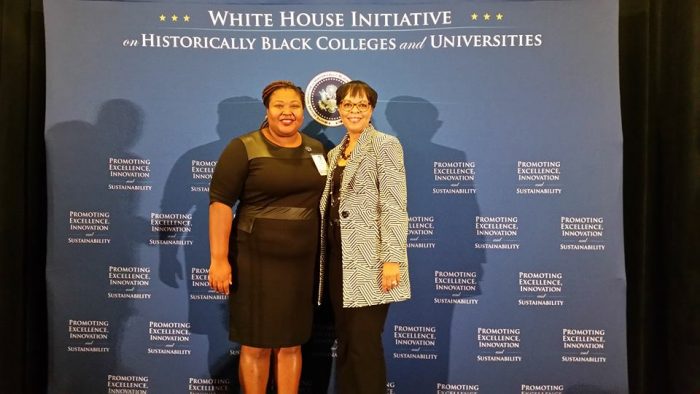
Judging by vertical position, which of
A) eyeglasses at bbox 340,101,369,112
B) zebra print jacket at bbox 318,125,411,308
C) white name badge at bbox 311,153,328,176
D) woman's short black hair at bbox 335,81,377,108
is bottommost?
zebra print jacket at bbox 318,125,411,308

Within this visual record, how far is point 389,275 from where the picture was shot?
76.6 inches

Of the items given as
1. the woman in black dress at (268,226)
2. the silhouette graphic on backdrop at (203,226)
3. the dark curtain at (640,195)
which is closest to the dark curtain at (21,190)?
the dark curtain at (640,195)

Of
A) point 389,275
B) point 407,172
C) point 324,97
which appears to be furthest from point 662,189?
point 324,97

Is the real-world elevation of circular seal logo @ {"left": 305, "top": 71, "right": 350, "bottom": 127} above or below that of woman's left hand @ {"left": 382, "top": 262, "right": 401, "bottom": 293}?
above

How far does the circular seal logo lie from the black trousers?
0.70m

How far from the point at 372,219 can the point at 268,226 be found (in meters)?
0.47

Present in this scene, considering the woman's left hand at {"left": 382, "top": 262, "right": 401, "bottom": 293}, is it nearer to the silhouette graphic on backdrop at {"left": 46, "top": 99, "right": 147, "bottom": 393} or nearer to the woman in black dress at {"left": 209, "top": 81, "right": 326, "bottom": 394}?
the woman in black dress at {"left": 209, "top": 81, "right": 326, "bottom": 394}

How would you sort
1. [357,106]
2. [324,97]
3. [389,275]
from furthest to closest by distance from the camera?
[324,97], [357,106], [389,275]

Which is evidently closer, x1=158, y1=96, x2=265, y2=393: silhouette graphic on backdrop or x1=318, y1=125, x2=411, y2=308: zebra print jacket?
x1=318, y1=125, x2=411, y2=308: zebra print jacket

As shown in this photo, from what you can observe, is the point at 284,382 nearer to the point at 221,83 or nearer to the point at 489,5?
the point at 221,83

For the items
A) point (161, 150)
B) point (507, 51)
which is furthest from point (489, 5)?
point (161, 150)

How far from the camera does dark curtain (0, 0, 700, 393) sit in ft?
7.98

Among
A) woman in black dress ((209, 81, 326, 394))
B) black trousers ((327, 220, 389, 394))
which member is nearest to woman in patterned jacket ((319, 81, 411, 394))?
black trousers ((327, 220, 389, 394))

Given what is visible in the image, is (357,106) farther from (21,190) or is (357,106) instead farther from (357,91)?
(21,190)
